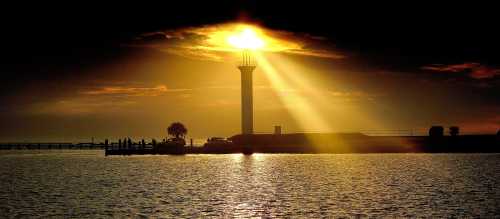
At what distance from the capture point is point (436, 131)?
145m

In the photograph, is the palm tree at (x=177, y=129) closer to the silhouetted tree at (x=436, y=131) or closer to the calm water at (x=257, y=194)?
the silhouetted tree at (x=436, y=131)

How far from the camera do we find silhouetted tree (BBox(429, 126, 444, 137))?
145m

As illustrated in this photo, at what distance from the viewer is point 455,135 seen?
5610 inches

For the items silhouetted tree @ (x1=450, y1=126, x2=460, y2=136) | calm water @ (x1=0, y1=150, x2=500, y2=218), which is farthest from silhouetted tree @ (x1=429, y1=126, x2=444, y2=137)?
calm water @ (x1=0, y1=150, x2=500, y2=218)

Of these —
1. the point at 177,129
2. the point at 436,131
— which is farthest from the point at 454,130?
the point at 177,129

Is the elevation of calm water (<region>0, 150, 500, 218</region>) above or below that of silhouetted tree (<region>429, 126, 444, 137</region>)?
below

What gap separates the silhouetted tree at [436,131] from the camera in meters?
145

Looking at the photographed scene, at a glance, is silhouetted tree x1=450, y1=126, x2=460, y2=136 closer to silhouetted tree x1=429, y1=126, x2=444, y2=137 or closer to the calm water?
silhouetted tree x1=429, y1=126, x2=444, y2=137

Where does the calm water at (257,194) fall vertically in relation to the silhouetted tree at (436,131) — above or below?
below

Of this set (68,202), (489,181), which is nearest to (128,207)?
(68,202)

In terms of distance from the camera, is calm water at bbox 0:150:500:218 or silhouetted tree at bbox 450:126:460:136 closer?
calm water at bbox 0:150:500:218

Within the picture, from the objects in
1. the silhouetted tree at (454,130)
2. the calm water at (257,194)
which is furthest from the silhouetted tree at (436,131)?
the calm water at (257,194)

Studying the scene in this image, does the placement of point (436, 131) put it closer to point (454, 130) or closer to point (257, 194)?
point (454, 130)

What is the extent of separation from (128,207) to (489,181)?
125 feet
